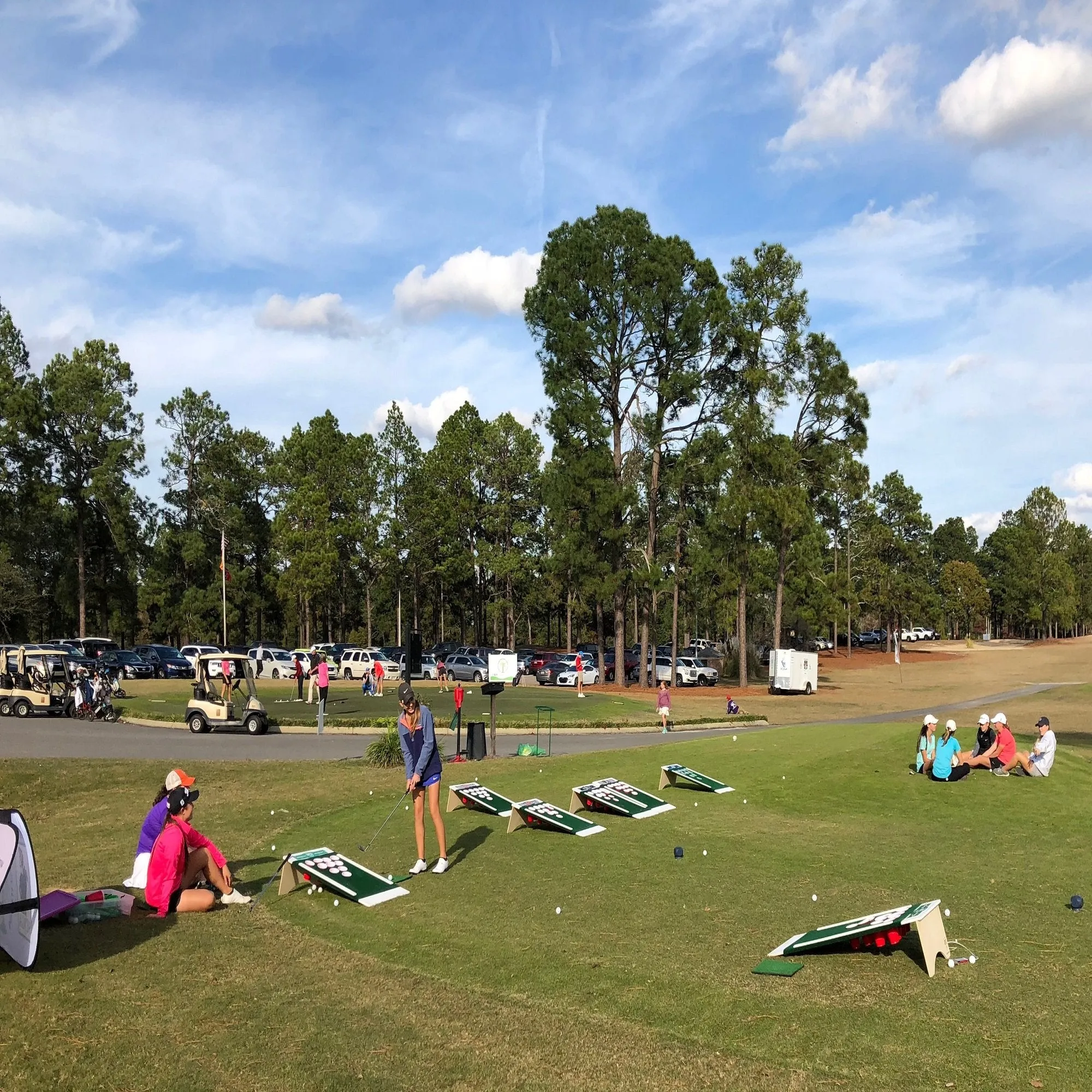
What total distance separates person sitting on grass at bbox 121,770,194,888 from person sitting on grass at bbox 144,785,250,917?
0.60ft

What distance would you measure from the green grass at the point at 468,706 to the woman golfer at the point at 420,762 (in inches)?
575

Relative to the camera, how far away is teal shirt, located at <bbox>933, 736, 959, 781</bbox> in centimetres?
1541

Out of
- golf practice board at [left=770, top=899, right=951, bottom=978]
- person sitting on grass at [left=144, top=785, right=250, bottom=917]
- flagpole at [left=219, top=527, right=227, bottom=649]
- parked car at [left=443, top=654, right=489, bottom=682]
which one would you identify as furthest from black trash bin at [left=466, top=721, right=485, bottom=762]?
flagpole at [left=219, top=527, right=227, bottom=649]

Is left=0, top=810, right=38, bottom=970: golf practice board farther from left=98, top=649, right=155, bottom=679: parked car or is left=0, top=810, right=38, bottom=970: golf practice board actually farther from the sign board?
left=98, top=649, right=155, bottom=679: parked car

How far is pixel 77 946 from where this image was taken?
7.88 m

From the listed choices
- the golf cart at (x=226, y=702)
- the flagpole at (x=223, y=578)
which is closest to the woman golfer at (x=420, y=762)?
the golf cart at (x=226, y=702)

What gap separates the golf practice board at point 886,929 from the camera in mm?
6973

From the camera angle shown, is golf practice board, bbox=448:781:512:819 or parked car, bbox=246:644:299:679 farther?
parked car, bbox=246:644:299:679

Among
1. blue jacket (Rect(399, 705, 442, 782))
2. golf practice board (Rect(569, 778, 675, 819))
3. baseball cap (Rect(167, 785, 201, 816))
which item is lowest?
golf practice board (Rect(569, 778, 675, 819))

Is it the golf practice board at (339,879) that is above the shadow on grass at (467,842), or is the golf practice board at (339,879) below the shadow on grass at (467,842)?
above

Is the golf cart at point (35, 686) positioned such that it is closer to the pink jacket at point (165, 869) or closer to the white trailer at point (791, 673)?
the pink jacket at point (165, 869)

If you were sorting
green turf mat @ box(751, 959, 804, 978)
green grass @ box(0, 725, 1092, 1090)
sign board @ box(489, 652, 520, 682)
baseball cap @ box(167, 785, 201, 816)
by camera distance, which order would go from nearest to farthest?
1. green grass @ box(0, 725, 1092, 1090)
2. green turf mat @ box(751, 959, 804, 978)
3. baseball cap @ box(167, 785, 201, 816)
4. sign board @ box(489, 652, 520, 682)

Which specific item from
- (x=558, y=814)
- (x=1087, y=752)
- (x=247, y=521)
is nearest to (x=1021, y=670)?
(x=1087, y=752)

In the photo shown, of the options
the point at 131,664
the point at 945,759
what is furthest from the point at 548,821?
the point at 131,664
